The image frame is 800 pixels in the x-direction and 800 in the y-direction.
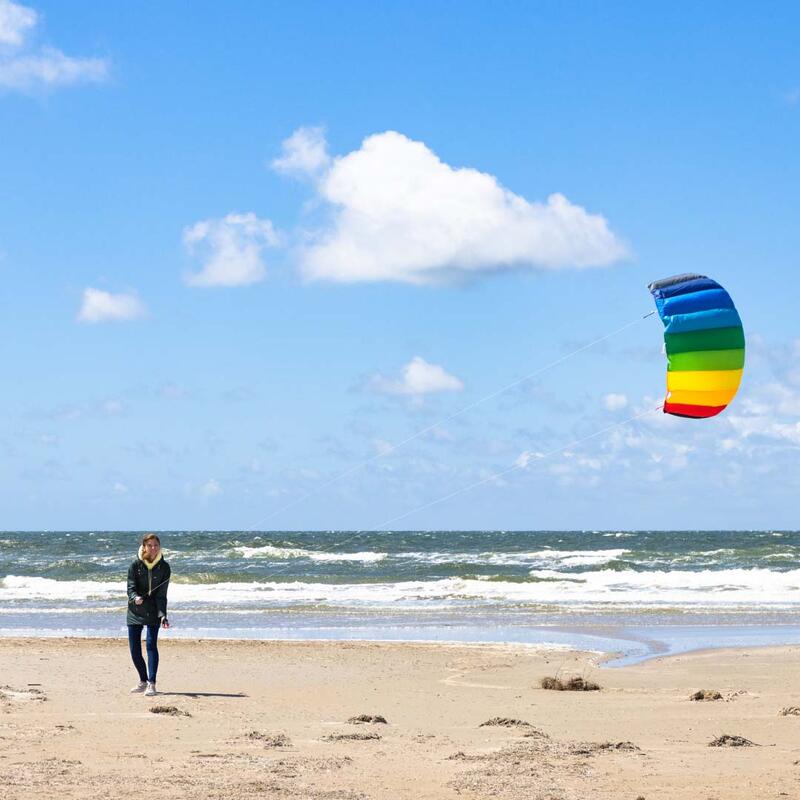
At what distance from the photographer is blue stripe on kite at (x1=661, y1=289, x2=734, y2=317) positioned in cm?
1123

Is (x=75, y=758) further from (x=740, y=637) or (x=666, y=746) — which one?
(x=740, y=637)

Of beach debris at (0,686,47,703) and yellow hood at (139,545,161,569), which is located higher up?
yellow hood at (139,545,161,569)

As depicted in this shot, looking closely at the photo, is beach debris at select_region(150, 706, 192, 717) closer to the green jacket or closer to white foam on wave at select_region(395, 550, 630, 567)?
the green jacket

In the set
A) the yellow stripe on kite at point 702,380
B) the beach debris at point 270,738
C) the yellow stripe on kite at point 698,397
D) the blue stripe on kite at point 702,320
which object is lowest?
the beach debris at point 270,738

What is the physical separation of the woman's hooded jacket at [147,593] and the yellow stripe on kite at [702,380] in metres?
5.35

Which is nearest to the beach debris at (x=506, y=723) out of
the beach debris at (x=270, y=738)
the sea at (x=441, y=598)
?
the beach debris at (x=270, y=738)

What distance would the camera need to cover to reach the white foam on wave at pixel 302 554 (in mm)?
41306

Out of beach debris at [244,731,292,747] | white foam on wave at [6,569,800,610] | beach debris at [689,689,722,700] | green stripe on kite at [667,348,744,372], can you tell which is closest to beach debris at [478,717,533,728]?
beach debris at [244,731,292,747]

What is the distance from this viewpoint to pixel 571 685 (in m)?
10.0

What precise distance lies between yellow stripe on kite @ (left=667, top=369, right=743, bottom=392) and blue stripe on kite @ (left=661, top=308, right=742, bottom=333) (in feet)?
1.46

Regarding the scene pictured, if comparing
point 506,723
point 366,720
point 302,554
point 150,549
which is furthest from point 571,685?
point 302,554

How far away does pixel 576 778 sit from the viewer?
241 inches

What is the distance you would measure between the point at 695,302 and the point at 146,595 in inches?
234

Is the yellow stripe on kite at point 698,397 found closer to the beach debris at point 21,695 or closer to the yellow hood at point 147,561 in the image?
the yellow hood at point 147,561
